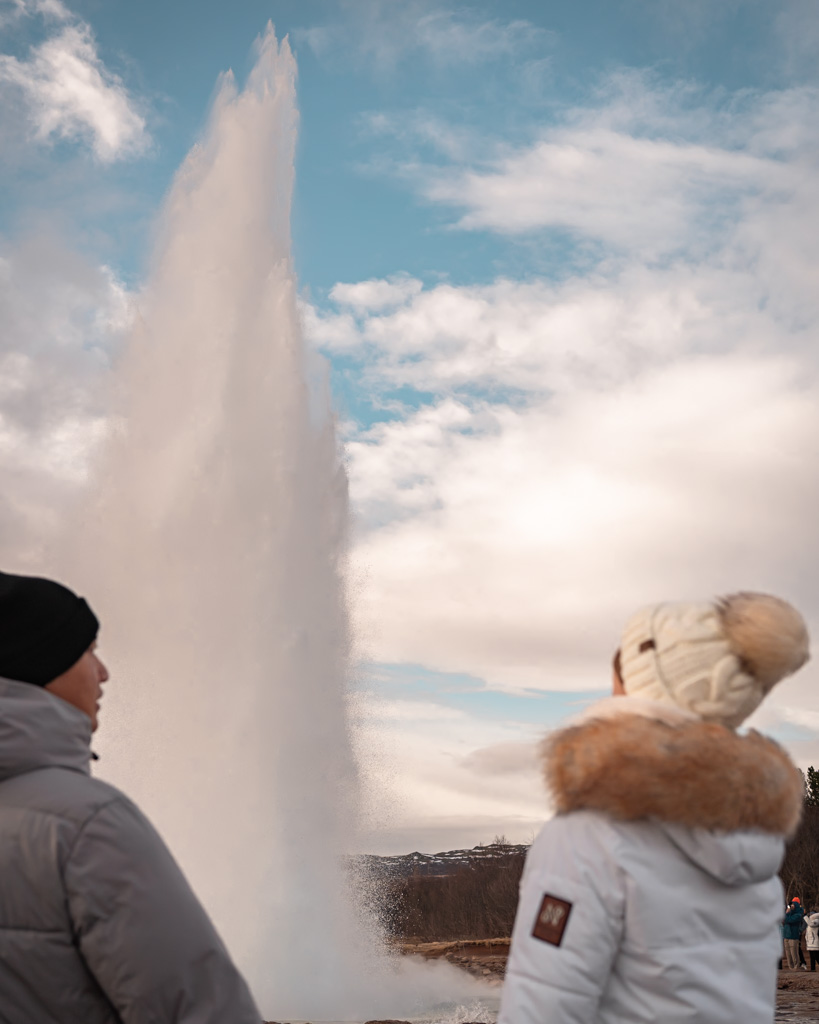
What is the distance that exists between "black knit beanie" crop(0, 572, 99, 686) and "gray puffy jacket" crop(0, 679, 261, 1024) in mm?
138

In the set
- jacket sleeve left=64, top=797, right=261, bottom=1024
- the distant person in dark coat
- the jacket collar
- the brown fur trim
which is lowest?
the distant person in dark coat

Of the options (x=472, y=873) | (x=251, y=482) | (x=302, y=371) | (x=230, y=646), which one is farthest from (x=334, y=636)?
(x=472, y=873)

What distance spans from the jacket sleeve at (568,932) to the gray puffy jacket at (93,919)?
62cm

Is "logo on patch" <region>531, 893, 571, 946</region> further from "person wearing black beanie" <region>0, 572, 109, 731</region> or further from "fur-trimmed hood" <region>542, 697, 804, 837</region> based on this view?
"person wearing black beanie" <region>0, 572, 109, 731</region>

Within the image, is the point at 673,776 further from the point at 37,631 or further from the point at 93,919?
the point at 37,631

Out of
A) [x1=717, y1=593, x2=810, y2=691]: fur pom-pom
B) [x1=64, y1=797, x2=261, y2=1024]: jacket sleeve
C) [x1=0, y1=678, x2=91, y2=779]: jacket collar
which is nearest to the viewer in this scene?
[x1=64, y1=797, x2=261, y2=1024]: jacket sleeve

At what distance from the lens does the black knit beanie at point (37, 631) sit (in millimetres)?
2229

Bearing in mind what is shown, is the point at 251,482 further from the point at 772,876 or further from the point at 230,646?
the point at 772,876

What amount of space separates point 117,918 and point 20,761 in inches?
15.7

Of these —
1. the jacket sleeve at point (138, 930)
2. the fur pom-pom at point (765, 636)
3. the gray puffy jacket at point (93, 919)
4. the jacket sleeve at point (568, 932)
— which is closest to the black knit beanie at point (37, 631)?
the gray puffy jacket at point (93, 919)

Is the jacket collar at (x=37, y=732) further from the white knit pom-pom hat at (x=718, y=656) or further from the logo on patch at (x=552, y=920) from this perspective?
the white knit pom-pom hat at (x=718, y=656)

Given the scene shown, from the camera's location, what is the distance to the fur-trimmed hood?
2271mm

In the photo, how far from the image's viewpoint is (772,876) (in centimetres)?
251

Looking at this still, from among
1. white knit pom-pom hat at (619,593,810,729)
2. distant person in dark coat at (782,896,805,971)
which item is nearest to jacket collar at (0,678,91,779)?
white knit pom-pom hat at (619,593,810,729)
